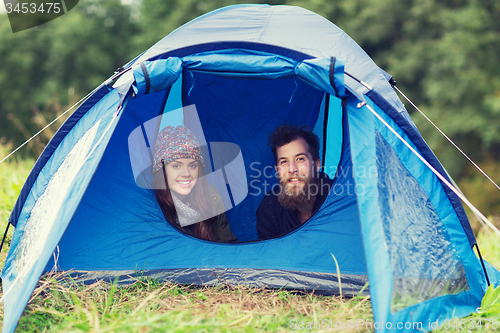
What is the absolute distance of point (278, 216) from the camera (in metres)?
2.47

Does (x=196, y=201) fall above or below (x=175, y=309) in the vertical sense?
above

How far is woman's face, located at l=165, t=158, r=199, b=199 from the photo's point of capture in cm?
241

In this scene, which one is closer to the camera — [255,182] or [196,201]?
[196,201]

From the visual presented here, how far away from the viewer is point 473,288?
1.88 metres

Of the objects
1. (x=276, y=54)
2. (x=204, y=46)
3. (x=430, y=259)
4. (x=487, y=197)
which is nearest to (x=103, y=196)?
(x=204, y=46)

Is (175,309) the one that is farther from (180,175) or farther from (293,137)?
(293,137)

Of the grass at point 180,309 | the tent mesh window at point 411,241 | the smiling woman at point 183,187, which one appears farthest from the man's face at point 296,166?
the tent mesh window at point 411,241

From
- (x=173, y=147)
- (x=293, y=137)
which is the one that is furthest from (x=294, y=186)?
(x=173, y=147)

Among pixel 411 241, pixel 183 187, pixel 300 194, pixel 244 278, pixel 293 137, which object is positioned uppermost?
pixel 293 137

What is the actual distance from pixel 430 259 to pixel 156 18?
14.3 metres

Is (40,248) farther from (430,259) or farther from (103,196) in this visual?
(430,259)

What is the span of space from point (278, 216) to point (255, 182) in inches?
22.4

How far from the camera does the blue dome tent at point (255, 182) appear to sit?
165 cm

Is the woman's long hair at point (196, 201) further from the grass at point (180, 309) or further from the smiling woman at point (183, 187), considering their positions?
the grass at point (180, 309)
